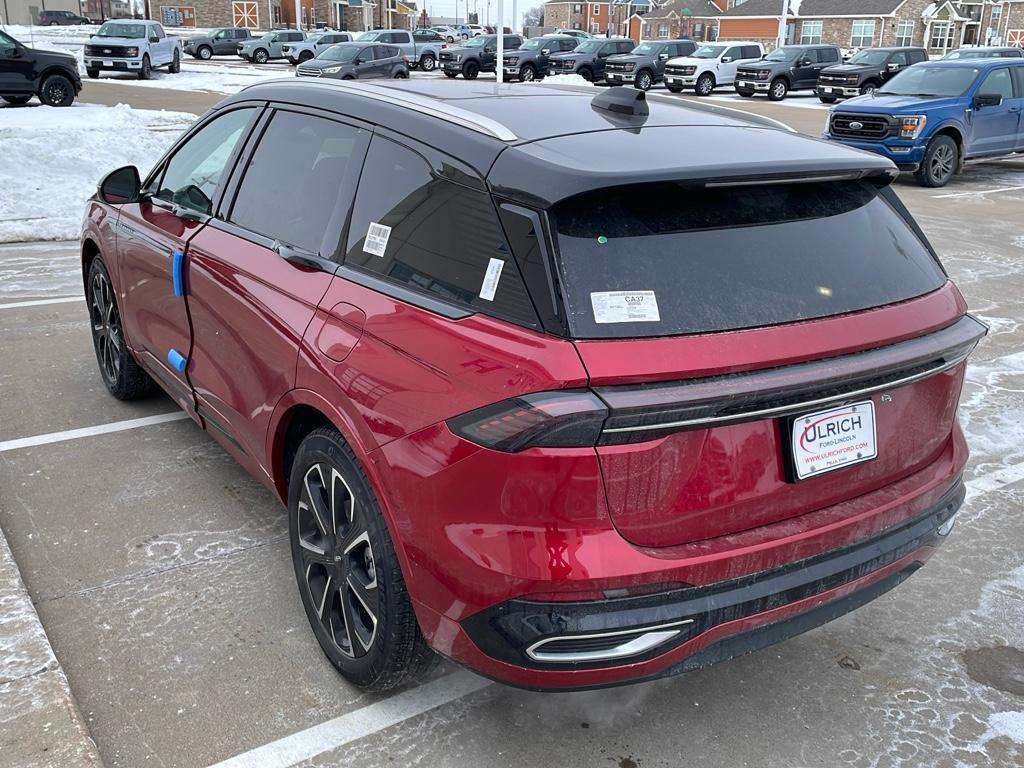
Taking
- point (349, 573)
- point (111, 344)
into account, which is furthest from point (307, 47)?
point (349, 573)

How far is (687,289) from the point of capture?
2301 mm

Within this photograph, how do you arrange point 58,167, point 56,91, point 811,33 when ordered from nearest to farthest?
point 58,167
point 56,91
point 811,33

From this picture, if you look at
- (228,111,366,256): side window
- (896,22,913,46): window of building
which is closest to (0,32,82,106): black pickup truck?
(228,111,366,256): side window

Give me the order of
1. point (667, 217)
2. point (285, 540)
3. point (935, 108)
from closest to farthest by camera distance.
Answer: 1. point (667, 217)
2. point (285, 540)
3. point (935, 108)

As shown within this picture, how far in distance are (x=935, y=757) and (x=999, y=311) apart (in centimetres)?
577

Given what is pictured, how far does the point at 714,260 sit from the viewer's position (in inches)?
93.5

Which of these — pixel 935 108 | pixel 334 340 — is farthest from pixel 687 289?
pixel 935 108

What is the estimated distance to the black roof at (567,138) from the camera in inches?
91.5

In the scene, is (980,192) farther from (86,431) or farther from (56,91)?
(56,91)

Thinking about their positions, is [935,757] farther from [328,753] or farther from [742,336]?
[328,753]

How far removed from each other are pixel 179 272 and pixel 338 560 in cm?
162

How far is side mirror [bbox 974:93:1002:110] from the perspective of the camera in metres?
14.0

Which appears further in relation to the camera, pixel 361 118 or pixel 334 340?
pixel 361 118

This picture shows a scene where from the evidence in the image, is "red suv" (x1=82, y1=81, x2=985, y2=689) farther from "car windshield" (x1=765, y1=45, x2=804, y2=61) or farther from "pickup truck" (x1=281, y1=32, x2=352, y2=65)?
"pickup truck" (x1=281, y1=32, x2=352, y2=65)
